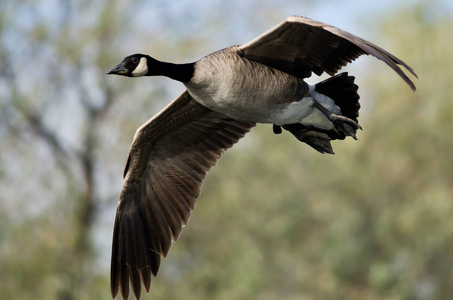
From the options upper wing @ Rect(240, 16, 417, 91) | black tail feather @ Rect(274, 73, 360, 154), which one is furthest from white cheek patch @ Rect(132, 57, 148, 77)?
black tail feather @ Rect(274, 73, 360, 154)

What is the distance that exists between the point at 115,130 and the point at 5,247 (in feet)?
12.9

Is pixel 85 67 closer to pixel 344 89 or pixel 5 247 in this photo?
pixel 5 247

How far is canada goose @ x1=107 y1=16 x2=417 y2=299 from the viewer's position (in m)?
6.96

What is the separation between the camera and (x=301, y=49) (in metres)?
7.15

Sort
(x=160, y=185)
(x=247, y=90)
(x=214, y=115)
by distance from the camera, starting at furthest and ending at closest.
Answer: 1. (x=160, y=185)
2. (x=214, y=115)
3. (x=247, y=90)

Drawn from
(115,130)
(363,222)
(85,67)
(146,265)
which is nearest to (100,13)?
(85,67)

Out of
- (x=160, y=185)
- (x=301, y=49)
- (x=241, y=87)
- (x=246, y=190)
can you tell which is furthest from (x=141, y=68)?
(x=246, y=190)

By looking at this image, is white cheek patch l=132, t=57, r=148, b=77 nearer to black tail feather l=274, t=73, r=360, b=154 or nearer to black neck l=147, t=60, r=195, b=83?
black neck l=147, t=60, r=195, b=83

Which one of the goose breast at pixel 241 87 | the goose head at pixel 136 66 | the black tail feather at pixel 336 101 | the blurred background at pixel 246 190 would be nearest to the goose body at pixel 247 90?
the goose breast at pixel 241 87

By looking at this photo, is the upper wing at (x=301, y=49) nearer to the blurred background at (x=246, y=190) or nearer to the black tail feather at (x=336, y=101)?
the black tail feather at (x=336, y=101)

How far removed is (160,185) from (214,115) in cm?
98

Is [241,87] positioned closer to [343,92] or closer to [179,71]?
[179,71]

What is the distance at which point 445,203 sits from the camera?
2023 cm

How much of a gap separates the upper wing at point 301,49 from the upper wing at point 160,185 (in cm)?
112
